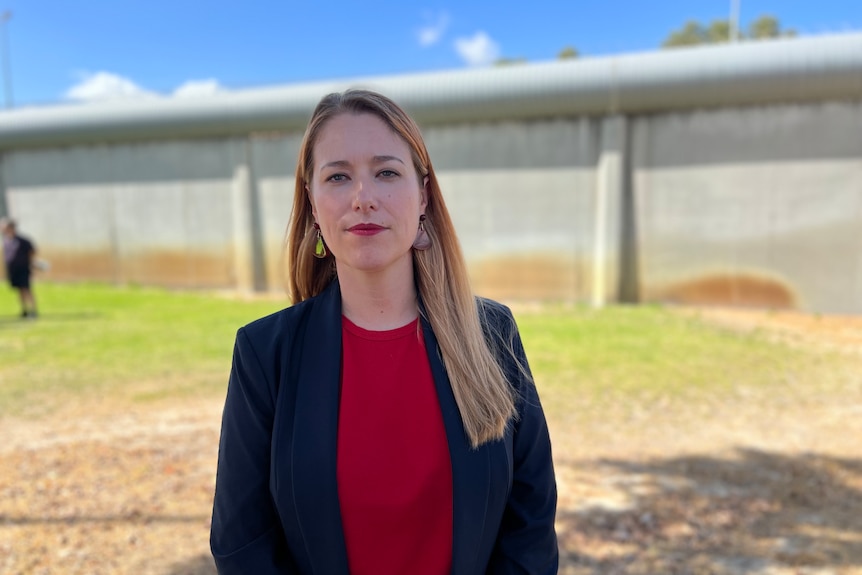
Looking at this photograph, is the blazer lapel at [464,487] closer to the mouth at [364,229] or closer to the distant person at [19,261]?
the mouth at [364,229]

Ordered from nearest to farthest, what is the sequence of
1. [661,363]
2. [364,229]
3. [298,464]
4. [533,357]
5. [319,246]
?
[298,464] → [364,229] → [319,246] → [661,363] → [533,357]

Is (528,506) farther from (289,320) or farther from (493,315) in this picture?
(289,320)

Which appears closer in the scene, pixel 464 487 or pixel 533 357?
pixel 464 487

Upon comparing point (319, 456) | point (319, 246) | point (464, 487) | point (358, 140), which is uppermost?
point (358, 140)

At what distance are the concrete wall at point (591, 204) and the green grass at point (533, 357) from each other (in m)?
1.43

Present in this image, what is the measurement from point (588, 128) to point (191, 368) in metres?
8.93

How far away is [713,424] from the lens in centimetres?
571

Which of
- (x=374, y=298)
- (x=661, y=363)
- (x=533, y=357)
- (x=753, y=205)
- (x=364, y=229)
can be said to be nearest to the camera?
(x=364, y=229)

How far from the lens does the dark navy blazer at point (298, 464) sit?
5.03 feet

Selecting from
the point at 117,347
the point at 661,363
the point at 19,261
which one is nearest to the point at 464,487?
the point at 661,363

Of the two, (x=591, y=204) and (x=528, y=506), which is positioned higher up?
(x=591, y=204)

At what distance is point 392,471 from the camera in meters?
1.57

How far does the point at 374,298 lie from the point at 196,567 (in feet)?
8.56

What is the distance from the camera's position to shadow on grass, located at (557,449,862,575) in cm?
346
